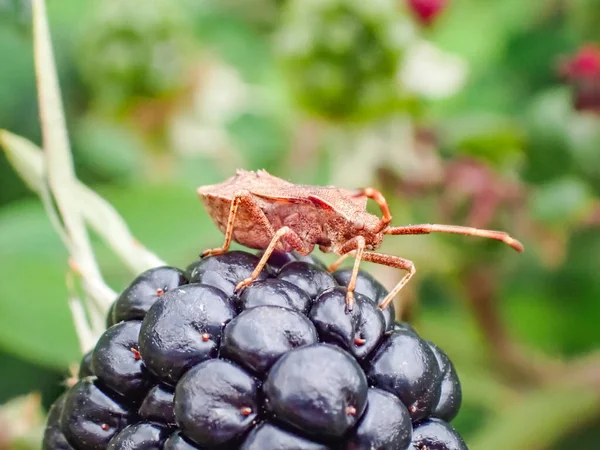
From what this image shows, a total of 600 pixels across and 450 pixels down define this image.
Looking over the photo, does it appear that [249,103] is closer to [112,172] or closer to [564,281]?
[112,172]

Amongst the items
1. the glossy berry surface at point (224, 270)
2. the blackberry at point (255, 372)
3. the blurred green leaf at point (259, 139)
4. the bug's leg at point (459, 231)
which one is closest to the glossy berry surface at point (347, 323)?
the blackberry at point (255, 372)

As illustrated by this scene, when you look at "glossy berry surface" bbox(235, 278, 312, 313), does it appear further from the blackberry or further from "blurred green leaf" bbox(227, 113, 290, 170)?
"blurred green leaf" bbox(227, 113, 290, 170)

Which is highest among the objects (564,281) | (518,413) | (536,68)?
(536,68)

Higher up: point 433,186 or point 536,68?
point 536,68

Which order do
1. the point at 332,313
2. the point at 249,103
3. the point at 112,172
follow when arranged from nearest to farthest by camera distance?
1. the point at 332,313
2. the point at 249,103
3. the point at 112,172

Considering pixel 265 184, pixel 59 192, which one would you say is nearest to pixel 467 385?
pixel 265 184

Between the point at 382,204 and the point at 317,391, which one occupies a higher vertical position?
the point at 382,204

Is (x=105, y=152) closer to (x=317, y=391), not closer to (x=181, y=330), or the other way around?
(x=181, y=330)

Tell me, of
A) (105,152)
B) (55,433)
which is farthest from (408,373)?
(105,152)
